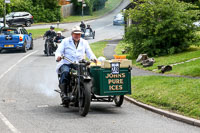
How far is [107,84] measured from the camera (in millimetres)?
10922

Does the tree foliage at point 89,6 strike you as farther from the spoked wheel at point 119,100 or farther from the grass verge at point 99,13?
the spoked wheel at point 119,100

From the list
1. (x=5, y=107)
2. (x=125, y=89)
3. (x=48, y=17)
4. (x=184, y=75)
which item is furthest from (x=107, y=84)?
(x=48, y=17)

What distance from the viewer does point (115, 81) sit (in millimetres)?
10984

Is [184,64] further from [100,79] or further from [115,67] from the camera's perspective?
[100,79]

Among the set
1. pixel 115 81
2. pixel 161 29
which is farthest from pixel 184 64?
pixel 115 81

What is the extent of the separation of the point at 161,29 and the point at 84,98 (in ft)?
48.9

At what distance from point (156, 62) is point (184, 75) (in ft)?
18.0

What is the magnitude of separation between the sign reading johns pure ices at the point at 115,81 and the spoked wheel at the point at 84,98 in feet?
2.40

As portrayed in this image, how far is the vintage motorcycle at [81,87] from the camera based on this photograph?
10203 millimetres

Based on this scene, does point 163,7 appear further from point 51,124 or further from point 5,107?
point 51,124

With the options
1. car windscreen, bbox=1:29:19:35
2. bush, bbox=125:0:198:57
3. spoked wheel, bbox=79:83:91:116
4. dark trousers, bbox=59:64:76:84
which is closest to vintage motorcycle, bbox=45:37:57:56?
car windscreen, bbox=1:29:19:35

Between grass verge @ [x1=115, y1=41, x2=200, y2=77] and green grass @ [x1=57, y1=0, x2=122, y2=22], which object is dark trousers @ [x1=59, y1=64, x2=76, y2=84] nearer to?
grass verge @ [x1=115, y1=41, x2=200, y2=77]

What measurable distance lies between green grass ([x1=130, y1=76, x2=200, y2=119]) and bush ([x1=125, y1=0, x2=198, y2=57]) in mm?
9490

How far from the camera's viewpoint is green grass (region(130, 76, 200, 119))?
1080cm
